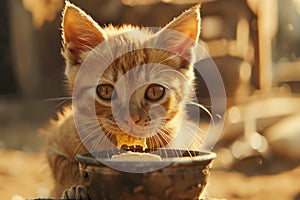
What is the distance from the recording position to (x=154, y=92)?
130 cm

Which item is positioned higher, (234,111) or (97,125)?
(234,111)

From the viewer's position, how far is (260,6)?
3521mm

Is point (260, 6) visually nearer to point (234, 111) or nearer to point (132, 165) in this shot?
point (234, 111)

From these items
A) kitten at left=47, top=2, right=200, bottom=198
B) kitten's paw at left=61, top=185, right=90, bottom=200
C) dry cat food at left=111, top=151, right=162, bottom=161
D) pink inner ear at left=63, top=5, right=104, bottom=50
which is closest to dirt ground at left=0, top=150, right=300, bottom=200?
kitten at left=47, top=2, right=200, bottom=198

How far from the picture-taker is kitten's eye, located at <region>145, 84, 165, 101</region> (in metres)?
1.28

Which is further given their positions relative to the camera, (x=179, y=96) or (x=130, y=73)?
(x=179, y=96)

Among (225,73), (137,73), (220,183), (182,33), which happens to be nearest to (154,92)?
(137,73)

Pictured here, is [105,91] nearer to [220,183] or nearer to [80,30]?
[80,30]

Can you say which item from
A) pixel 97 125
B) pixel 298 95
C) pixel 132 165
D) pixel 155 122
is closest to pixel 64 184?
pixel 97 125

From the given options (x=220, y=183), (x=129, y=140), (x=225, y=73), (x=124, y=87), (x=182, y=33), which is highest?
(x=225, y=73)

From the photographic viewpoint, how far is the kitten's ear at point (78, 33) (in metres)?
1.32

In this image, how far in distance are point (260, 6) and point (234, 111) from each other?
0.69 metres

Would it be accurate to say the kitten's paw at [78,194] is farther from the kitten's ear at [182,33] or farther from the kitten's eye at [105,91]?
the kitten's ear at [182,33]

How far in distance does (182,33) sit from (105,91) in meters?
0.25
